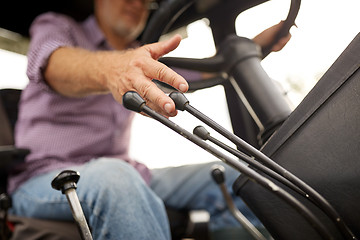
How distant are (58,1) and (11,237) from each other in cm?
125

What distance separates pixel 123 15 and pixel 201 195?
80 centimetres

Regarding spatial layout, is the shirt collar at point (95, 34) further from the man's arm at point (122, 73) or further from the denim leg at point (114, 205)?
the denim leg at point (114, 205)

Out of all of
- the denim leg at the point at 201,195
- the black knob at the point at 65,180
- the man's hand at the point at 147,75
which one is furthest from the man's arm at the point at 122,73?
the denim leg at the point at 201,195

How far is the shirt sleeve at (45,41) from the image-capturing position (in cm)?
79

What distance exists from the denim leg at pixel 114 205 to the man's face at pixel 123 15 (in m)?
0.75

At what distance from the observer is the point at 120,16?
1286 millimetres

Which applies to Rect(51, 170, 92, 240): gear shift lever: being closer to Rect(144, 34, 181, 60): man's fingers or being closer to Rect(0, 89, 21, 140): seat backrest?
Rect(144, 34, 181, 60): man's fingers

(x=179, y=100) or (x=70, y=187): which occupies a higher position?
(x=179, y=100)

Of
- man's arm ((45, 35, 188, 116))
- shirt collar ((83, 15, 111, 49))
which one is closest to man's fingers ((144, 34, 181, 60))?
man's arm ((45, 35, 188, 116))

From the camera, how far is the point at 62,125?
1.02 metres

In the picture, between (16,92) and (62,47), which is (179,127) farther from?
(16,92)

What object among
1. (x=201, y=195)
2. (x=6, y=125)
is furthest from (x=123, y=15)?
(x=201, y=195)

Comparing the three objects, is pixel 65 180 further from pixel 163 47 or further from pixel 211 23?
pixel 211 23

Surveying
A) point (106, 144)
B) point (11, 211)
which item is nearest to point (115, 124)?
point (106, 144)
